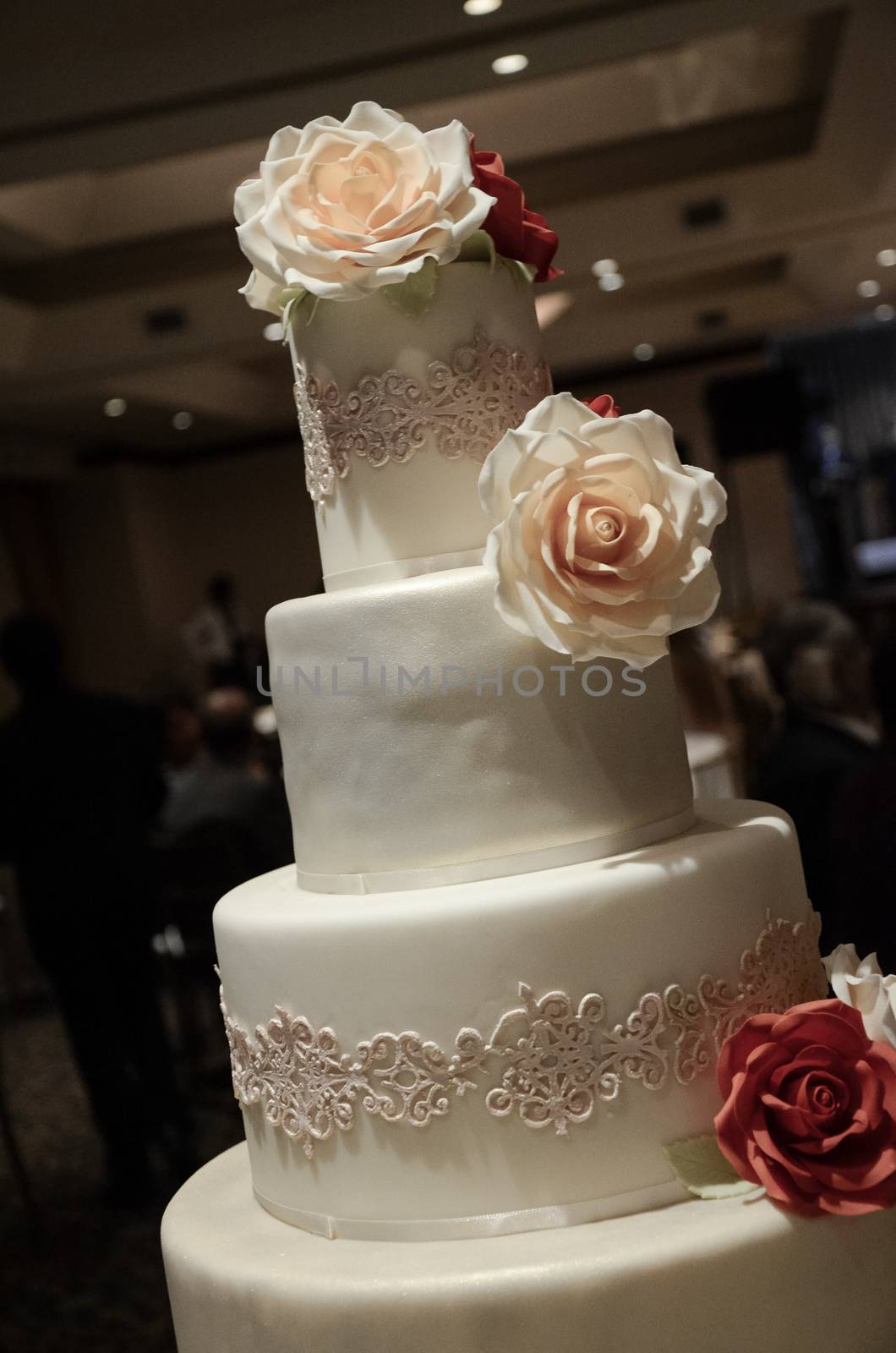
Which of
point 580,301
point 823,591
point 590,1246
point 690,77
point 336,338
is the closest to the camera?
point 590,1246

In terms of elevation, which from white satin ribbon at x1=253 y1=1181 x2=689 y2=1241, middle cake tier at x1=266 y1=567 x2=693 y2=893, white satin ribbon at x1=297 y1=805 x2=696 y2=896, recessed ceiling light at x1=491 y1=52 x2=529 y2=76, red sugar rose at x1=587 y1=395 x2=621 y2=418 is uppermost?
recessed ceiling light at x1=491 y1=52 x2=529 y2=76

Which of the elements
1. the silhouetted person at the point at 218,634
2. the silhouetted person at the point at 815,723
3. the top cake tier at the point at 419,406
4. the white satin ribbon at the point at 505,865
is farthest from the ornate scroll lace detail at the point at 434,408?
the silhouetted person at the point at 218,634

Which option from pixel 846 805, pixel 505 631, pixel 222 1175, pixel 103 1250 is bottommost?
pixel 103 1250

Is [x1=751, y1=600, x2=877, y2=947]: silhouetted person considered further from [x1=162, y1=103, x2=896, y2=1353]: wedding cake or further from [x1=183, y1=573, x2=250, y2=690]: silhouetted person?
[x1=183, y1=573, x2=250, y2=690]: silhouetted person

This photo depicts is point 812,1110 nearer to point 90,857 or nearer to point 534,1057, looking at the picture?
point 534,1057

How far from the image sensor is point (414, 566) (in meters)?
1.69

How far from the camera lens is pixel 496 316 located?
170 centimetres

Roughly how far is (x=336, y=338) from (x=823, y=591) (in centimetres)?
1232

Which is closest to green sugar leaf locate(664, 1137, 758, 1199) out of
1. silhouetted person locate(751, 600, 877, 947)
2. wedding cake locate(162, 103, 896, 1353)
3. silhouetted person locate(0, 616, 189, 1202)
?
wedding cake locate(162, 103, 896, 1353)

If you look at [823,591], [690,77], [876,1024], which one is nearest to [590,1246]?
[876,1024]

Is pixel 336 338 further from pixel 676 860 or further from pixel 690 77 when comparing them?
pixel 690 77

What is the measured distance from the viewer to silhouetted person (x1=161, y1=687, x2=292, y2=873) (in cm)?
550

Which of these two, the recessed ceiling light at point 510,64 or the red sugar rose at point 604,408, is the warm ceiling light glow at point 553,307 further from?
the red sugar rose at point 604,408

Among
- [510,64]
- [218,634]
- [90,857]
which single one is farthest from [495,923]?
[218,634]
